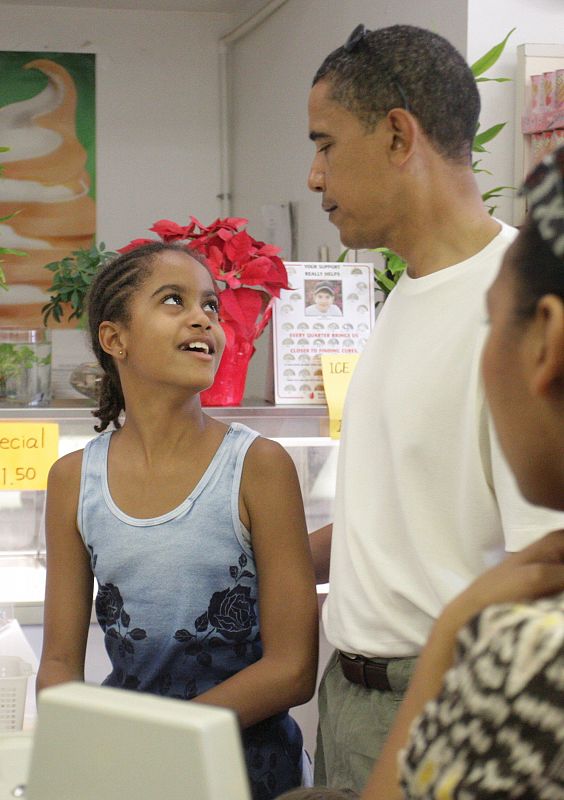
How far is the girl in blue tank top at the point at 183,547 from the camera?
1.36 m

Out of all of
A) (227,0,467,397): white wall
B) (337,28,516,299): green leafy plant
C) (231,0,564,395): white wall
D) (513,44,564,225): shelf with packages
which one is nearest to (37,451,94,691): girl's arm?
(337,28,516,299): green leafy plant

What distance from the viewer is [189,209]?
5422 millimetres

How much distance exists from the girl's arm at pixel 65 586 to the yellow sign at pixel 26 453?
0.77 ft

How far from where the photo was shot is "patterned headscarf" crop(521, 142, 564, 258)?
0.49 m

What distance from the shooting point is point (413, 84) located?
128 cm

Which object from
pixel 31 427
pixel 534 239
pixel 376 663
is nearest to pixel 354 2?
pixel 31 427

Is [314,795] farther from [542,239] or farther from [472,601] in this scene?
[542,239]

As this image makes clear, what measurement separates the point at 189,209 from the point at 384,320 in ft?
13.8

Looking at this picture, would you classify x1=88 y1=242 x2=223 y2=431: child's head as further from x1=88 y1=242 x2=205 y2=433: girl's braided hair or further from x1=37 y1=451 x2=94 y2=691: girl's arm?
x1=37 y1=451 x2=94 y2=691: girl's arm

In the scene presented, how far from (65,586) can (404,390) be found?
0.58 metres

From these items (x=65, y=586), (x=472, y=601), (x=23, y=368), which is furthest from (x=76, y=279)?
(x=472, y=601)

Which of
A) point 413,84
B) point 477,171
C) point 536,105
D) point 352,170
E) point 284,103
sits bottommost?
point 352,170

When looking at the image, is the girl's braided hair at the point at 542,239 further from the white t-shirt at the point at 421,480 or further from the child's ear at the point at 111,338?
the child's ear at the point at 111,338

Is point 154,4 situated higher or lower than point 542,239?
higher
